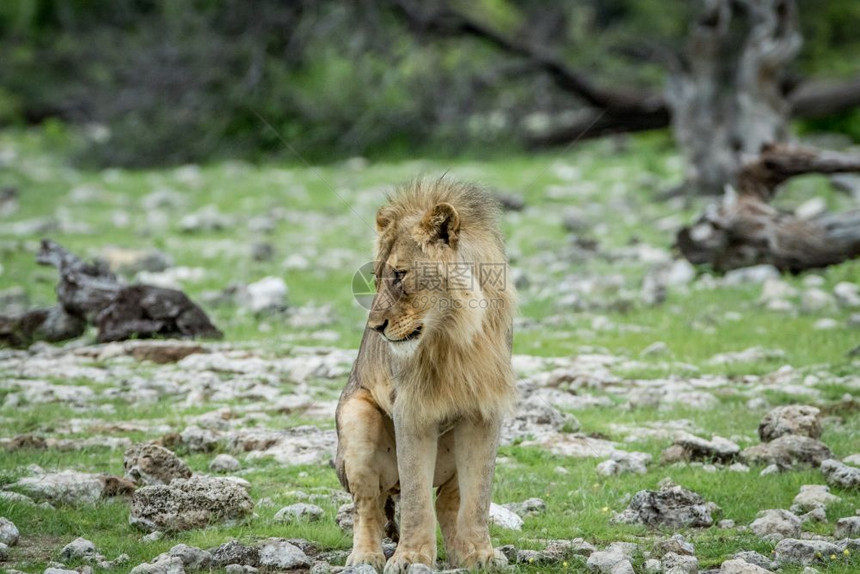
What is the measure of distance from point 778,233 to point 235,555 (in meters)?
8.47

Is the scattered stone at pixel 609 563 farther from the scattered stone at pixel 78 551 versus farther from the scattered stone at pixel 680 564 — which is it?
the scattered stone at pixel 78 551

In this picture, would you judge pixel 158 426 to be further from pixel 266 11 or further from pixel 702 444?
pixel 266 11

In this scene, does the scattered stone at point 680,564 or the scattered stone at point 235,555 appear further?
the scattered stone at point 235,555

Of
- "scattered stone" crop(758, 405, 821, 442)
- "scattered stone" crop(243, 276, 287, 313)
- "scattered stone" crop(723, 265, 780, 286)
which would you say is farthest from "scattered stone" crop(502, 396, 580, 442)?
"scattered stone" crop(723, 265, 780, 286)

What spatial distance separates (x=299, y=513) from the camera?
620cm

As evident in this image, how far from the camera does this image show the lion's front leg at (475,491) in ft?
18.3

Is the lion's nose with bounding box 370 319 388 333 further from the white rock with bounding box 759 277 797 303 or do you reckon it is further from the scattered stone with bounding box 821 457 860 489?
the white rock with bounding box 759 277 797 303

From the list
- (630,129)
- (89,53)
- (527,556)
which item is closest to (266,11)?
(89,53)

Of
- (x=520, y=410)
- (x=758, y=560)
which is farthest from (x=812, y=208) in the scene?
(x=758, y=560)

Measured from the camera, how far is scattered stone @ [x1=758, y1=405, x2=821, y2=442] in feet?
24.3

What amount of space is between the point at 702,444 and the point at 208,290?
22.4 ft

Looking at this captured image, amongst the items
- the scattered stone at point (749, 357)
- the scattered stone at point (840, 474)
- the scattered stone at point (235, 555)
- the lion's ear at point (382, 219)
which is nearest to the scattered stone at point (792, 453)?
the scattered stone at point (840, 474)

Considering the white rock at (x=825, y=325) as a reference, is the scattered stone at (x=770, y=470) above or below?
below

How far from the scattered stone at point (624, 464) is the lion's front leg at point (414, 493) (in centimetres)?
172
